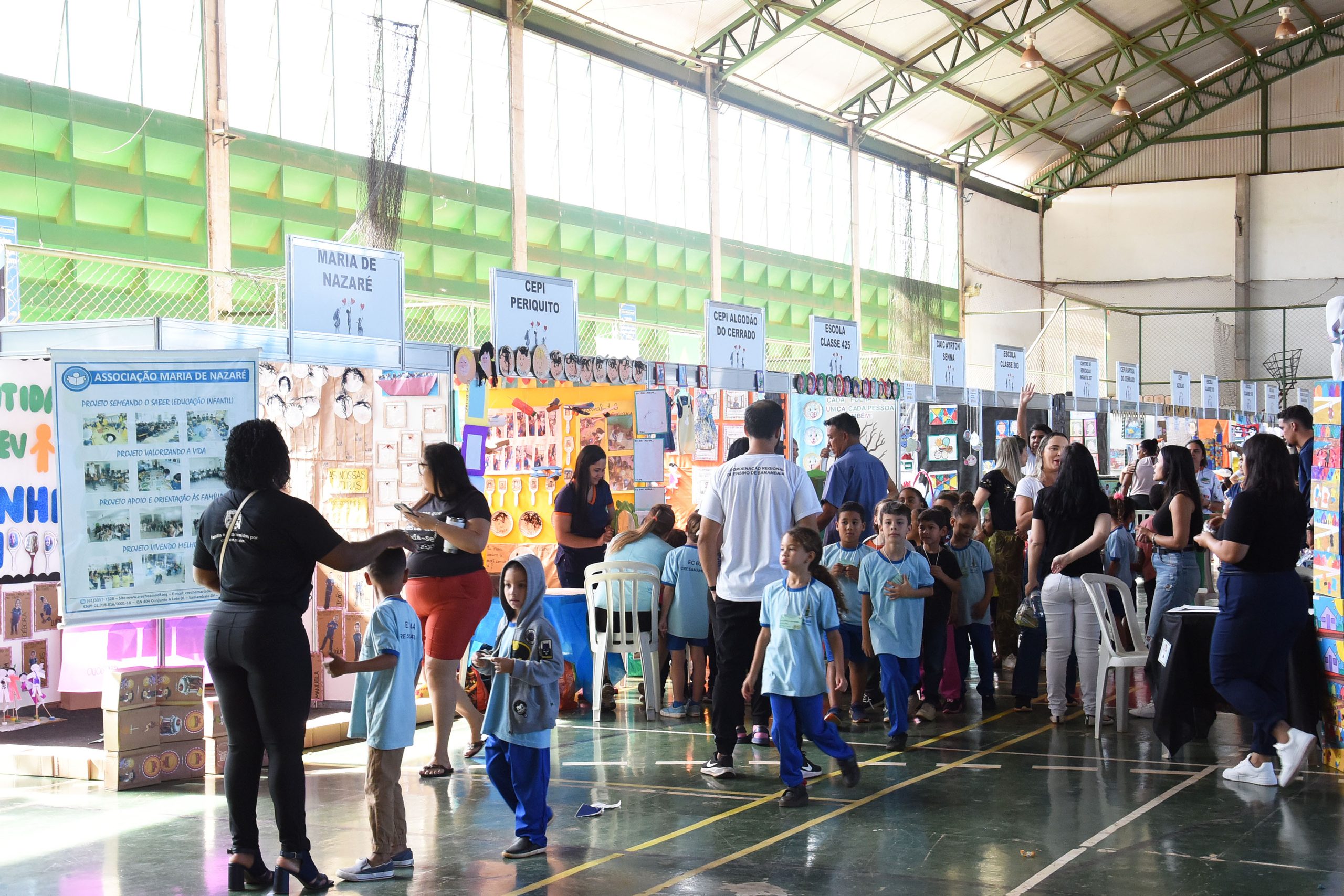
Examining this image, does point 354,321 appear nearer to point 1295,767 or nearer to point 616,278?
point 1295,767

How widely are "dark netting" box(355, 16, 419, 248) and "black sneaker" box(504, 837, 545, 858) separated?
10480 mm

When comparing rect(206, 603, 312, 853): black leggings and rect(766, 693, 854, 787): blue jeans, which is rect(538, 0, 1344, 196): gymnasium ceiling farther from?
rect(206, 603, 312, 853): black leggings

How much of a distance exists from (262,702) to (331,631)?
343cm

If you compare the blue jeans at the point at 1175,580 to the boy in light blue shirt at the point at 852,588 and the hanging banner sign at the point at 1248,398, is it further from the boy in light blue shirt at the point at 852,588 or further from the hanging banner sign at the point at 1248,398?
the hanging banner sign at the point at 1248,398

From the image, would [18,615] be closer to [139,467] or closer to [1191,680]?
[139,467]

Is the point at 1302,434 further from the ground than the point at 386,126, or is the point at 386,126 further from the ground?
the point at 386,126

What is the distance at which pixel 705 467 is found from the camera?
33.8ft

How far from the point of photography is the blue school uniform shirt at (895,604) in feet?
19.2

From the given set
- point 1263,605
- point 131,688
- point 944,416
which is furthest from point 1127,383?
point 131,688

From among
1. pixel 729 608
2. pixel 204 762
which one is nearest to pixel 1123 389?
pixel 729 608

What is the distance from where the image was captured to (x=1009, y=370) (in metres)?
12.0

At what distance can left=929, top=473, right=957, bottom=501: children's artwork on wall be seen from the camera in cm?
1271

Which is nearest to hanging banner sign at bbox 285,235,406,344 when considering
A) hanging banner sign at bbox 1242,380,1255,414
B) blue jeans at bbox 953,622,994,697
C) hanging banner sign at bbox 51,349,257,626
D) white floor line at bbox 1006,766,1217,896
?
hanging banner sign at bbox 51,349,257,626

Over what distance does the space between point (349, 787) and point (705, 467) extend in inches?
211
